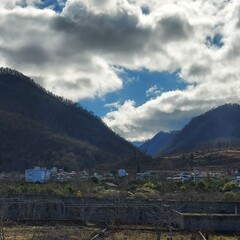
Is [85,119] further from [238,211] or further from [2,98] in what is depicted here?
[238,211]

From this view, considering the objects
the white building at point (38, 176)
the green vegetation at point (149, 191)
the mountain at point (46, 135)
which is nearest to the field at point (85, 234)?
the green vegetation at point (149, 191)

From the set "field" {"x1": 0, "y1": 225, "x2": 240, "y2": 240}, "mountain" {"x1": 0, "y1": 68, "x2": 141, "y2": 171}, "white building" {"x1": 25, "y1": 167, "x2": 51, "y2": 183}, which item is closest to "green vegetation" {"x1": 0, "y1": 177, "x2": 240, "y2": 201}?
"field" {"x1": 0, "y1": 225, "x2": 240, "y2": 240}

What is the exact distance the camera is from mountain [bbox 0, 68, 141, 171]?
128 metres

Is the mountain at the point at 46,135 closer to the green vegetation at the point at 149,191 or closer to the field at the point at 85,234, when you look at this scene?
the green vegetation at the point at 149,191

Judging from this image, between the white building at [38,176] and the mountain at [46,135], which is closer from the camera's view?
the white building at [38,176]

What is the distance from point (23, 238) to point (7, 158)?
3804 inches

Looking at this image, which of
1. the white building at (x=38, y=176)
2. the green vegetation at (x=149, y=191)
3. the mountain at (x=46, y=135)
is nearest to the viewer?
the green vegetation at (x=149, y=191)

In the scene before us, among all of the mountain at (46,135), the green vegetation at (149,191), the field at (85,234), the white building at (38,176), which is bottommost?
the field at (85,234)

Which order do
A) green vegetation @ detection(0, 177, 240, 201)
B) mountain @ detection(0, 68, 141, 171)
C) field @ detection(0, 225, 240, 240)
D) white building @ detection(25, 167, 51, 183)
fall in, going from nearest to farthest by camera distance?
field @ detection(0, 225, 240, 240) < green vegetation @ detection(0, 177, 240, 201) < white building @ detection(25, 167, 51, 183) < mountain @ detection(0, 68, 141, 171)

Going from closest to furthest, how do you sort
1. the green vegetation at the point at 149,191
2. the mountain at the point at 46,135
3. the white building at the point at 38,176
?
1. the green vegetation at the point at 149,191
2. the white building at the point at 38,176
3. the mountain at the point at 46,135

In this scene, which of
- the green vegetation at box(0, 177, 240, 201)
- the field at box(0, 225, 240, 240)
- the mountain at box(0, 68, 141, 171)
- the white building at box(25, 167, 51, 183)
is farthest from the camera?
the mountain at box(0, 68, 141, 171)

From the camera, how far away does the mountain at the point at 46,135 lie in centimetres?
12756

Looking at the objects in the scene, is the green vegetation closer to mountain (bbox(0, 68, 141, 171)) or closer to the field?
the field

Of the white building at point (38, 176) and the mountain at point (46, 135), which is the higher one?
the mountain at point (46, 135)
